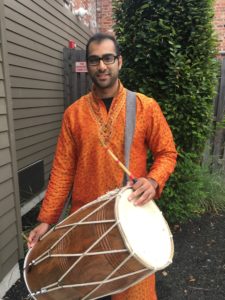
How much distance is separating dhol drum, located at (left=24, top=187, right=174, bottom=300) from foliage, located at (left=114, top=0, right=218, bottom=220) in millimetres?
1990

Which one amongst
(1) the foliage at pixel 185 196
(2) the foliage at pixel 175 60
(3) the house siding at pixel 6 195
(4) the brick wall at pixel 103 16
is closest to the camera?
(3) the house siding at pixel 6 195

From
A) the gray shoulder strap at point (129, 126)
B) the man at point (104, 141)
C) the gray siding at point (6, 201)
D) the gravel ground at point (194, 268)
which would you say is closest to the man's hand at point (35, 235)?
the man at point (104, 141)

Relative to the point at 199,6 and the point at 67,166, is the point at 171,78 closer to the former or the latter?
the point at 199,6

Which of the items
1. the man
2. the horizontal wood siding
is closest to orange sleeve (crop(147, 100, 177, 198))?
the man

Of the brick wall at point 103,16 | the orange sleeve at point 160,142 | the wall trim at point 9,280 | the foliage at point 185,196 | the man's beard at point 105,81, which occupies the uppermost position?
the brick wall at point 103,16

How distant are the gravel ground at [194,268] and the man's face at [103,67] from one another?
1948mm

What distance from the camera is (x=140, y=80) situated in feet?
11.6

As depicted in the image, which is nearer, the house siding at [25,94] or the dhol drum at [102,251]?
the dhol drum at [102,251]

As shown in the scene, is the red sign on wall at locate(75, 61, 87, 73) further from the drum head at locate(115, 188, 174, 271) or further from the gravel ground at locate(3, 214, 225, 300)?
the drum head at locate(115, 188, 174, 271)

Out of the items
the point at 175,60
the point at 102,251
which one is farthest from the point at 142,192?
the point at 175,60

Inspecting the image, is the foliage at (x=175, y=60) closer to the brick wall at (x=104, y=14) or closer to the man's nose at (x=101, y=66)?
the man's nose at (x=101, y=66)

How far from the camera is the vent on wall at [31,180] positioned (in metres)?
4.00

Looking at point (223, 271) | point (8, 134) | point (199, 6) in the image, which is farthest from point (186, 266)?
point (199, 6)

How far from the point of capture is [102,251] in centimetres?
147
